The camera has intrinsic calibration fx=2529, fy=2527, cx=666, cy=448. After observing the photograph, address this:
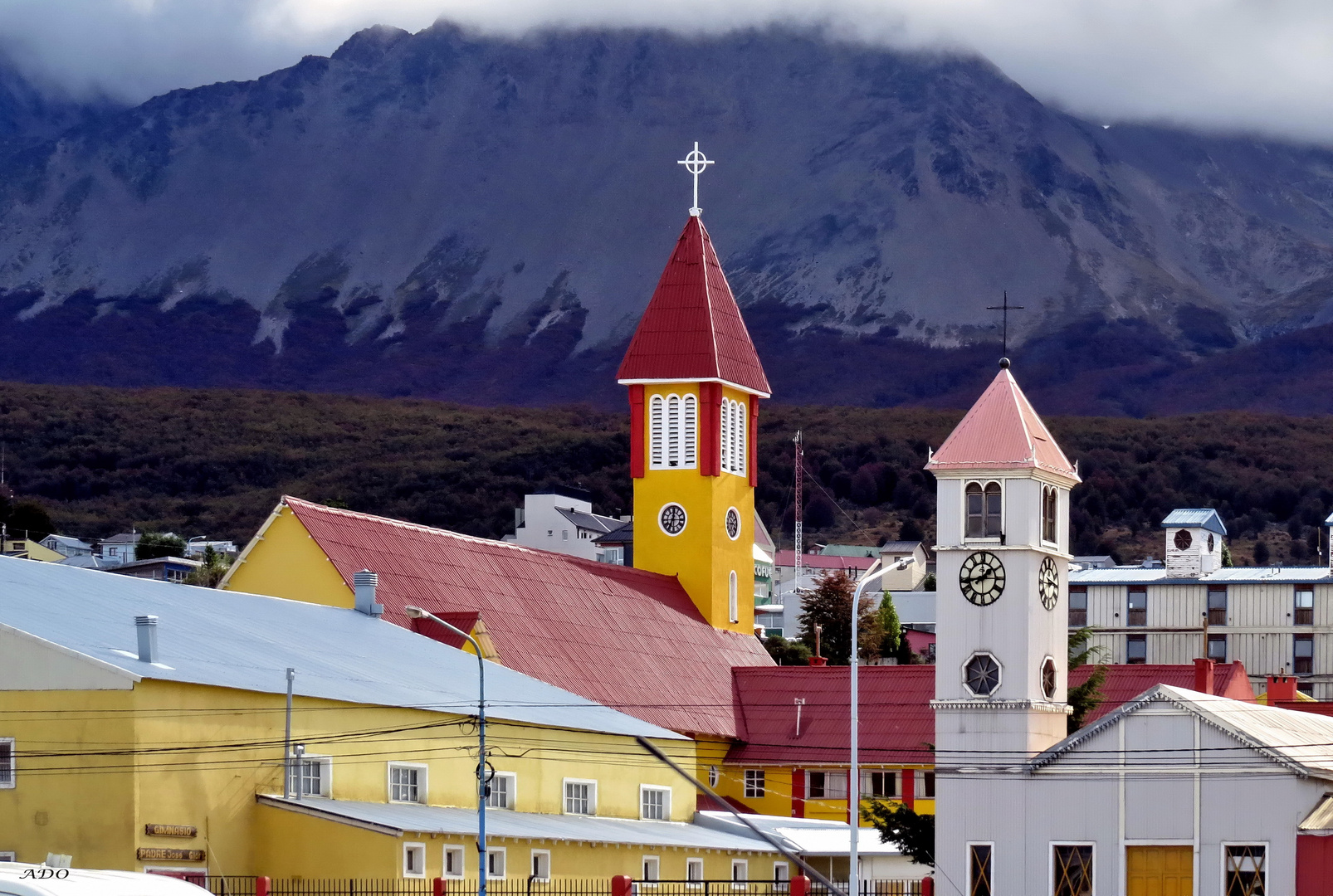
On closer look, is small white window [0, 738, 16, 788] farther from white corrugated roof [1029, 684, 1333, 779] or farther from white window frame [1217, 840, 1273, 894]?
white window frame [1217, 840, 1273, 894]

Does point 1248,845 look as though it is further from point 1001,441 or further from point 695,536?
point 695,536

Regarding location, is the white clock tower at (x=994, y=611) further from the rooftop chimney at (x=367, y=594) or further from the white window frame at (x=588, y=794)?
the rooftop chimney at (x=367, y=594)

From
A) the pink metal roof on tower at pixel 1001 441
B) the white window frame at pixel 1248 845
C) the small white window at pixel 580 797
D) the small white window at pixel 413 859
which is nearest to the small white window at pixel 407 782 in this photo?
the small white window at pixel 413 859

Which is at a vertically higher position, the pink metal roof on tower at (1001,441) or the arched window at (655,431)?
the arched window at (655,431)

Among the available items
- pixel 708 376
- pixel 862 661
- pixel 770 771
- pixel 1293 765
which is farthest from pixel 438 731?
pixel 862 661

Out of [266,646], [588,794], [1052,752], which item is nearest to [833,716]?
[588,794]

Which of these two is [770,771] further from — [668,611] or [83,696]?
[83,696]

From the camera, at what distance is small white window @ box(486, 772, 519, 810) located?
59.9 m

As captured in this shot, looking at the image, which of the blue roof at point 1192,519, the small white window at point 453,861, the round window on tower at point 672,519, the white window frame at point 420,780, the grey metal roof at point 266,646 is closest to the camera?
the grey metal roof at point 266,646

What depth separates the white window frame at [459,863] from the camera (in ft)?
173

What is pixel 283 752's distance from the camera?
5212cm

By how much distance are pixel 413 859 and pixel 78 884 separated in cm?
2688

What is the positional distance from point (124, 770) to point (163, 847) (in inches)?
73.2

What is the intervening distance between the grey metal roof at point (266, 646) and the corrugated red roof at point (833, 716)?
1172 centimetres
